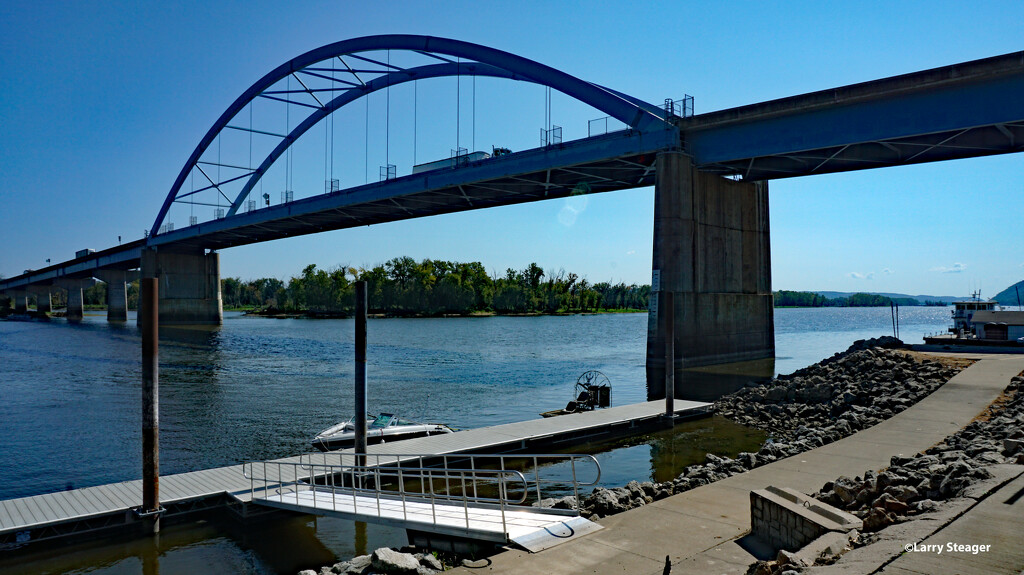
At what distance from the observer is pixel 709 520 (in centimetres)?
847

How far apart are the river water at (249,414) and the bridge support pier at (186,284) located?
107 ft

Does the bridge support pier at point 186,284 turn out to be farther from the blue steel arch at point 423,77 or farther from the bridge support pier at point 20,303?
the bridge support pier at point 20,303

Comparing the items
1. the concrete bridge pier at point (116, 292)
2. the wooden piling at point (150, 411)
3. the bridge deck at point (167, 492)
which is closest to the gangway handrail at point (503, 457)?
the bridge deck at point (167, 492)

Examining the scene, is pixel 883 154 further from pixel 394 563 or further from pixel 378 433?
Result: pixel 394 563

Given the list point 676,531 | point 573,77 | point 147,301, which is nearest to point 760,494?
point 676,531

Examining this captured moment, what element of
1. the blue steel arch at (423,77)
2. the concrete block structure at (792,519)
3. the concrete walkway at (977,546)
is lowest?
the concrete block structure at (792,519)

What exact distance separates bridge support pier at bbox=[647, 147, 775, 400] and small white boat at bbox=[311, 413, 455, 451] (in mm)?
12140

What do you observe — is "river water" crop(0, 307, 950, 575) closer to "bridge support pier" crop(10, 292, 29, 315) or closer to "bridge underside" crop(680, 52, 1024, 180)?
"bridge underside" crop(680, 52, 1024, 180)

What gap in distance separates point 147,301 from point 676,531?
10.3 meters

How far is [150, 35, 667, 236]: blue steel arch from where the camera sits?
34250 mm

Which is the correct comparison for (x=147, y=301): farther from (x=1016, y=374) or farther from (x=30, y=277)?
(x=30, y=277)

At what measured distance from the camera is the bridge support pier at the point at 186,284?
85.9 meters

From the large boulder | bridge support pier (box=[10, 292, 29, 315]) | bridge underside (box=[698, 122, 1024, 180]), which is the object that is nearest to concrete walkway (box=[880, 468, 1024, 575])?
the large boulder

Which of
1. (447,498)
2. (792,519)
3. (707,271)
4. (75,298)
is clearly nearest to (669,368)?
(447,498)
